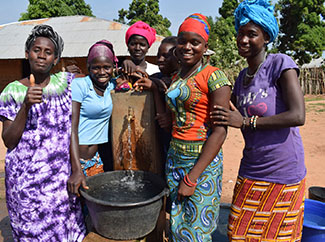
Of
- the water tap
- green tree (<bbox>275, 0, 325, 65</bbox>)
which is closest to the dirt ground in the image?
the water tap

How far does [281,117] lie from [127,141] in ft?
3.94

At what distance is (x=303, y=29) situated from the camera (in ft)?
60.0

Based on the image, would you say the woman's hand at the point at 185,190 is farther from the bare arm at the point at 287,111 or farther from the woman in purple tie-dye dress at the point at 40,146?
the woman in purple tie-dye dress at the point at 40,146

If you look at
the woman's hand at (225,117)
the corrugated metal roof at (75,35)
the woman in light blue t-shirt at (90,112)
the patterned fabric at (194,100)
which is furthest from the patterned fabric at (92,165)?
the corrugated metal roof at (75,35)

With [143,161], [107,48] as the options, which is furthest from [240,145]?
[107,48]

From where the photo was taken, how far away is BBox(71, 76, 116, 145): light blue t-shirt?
6.64 feet

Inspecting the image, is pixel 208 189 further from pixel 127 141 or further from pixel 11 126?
pixel 11 126

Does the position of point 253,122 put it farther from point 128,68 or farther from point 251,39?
point 128,68

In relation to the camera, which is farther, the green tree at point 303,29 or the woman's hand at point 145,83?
the green tree at point 303,29

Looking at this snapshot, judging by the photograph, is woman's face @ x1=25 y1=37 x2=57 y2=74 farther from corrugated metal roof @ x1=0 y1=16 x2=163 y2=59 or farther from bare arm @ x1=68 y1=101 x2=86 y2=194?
corrugated metal roof @ x1=0 y1=16 x2=163 y2=59

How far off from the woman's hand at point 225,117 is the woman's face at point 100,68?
909 mm

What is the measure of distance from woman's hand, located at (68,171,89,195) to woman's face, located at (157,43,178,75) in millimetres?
1105

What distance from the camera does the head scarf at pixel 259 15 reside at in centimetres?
166

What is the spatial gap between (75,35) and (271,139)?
37.7 ft
